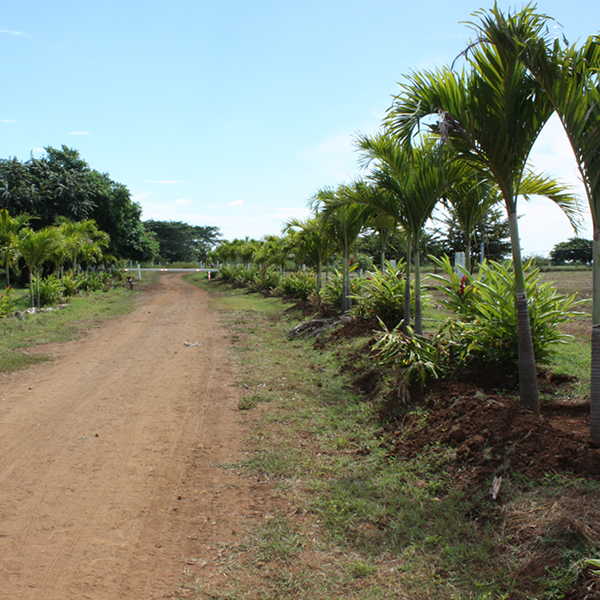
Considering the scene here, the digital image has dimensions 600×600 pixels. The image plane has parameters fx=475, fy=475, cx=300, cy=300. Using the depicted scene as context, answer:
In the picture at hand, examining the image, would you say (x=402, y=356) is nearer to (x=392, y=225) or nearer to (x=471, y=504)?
(x=471, y=504)

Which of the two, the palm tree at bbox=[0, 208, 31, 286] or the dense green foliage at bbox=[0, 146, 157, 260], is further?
the dense green foliage at bbox=[0, 146, 157, 260]

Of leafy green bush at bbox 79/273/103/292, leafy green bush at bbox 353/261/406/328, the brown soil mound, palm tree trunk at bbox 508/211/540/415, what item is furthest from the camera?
Answer: leafy green bush at bbox 79/273/103/292

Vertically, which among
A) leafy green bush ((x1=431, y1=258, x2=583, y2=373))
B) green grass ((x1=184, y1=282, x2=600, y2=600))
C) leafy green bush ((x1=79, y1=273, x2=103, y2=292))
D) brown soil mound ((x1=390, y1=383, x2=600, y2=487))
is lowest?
green grass ((x1=184, y1=282, x2=600, y2=600))

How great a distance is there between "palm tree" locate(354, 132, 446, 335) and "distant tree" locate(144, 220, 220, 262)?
6738 centimetres

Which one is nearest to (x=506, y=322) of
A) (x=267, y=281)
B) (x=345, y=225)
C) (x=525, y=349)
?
(x=525, y=349)

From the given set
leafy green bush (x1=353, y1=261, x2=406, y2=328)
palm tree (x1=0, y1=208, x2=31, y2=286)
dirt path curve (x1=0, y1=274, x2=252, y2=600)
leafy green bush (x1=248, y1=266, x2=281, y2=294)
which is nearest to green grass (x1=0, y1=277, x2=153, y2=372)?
dirt path curve (x1=0, y1=274, x2=252, y2=600)

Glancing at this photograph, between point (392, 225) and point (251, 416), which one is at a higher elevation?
point (392, 225)

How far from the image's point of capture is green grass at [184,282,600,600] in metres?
2.62

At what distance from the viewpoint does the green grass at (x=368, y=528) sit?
2.62m

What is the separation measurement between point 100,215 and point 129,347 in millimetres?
22175

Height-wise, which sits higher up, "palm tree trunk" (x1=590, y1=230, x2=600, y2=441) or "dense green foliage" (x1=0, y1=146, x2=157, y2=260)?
"dense green foliage" (x1=0, y1=146, x2=157, y2=260)

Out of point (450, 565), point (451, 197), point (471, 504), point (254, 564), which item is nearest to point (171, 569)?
point (254, 564)

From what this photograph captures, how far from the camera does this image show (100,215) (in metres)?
29.2

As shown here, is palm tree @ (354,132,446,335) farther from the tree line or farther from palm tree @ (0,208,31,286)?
palm tree @ (0,208,31,286)
